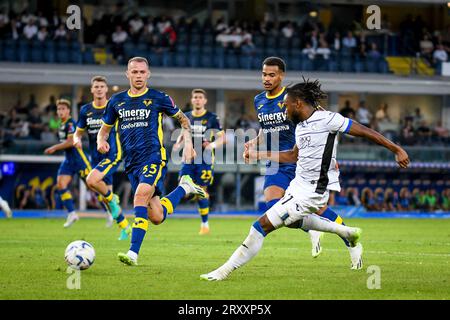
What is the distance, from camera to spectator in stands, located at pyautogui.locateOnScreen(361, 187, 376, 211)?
1452 inches

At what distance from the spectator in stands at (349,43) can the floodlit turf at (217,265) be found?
74.5 feet

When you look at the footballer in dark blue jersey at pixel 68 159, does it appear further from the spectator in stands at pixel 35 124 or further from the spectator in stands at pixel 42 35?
the spectator in stands at pixel 42 35

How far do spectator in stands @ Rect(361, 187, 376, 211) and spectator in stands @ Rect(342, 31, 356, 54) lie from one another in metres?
7.17

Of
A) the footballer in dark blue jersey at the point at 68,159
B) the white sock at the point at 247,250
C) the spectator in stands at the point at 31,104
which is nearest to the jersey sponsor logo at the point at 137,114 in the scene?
the white sock at the point at 247,250

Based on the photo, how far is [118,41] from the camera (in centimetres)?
3916

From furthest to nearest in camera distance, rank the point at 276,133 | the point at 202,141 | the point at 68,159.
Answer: the point at 68,159
the point at 202,141
the point at 276,133

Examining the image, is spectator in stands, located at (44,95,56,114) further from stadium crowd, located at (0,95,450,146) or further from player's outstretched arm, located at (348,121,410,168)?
player's outstretched arm, located at (348,121,410,168)

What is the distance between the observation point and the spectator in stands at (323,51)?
40.6 m

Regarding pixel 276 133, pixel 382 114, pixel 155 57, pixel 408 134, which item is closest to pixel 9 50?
pixel 155 57

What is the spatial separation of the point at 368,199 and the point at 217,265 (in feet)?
84.1

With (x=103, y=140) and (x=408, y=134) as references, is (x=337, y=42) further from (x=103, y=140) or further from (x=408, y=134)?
(x=103, y=140)

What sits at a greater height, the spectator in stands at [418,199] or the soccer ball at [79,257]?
the soccer ball at [79,257]

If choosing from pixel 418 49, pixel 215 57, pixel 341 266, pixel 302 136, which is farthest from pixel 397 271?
pixel 418 49

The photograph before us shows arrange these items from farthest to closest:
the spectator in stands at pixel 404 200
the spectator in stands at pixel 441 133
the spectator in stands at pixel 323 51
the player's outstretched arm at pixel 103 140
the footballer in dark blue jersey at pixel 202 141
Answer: the spectator in stands at pixel 323 51 < the spectator in stands at pixel 441 133 < the spectator in stands at pixel 404 200 < the footballer in dark blue jersey at pixel 202 141 < the player's outstretched arm at pixel 103 140
